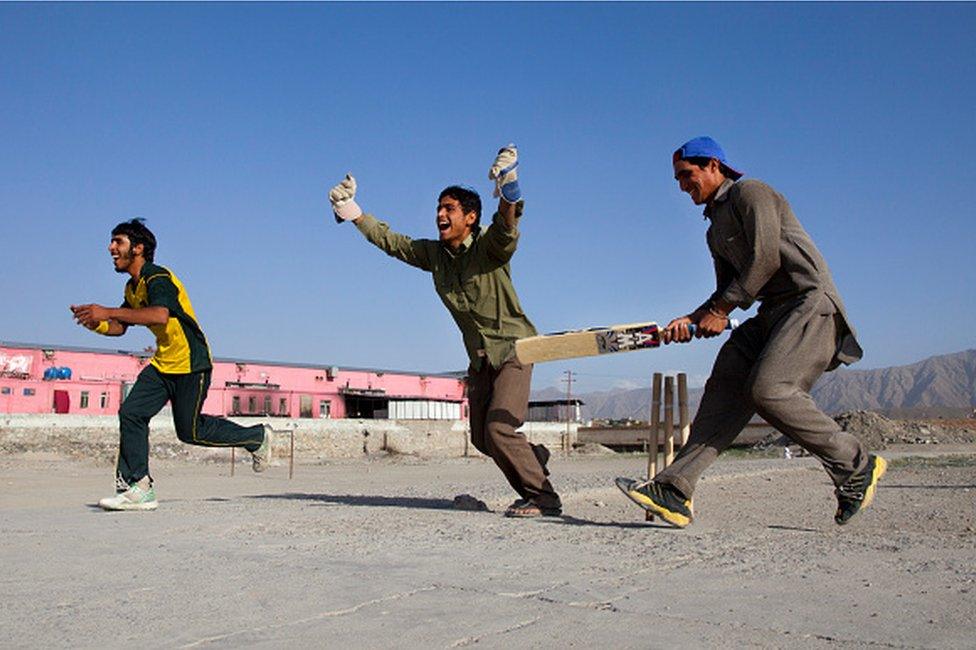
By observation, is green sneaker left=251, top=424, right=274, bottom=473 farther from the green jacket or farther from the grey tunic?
the grey tunic

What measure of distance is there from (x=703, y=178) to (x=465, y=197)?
1832 mm

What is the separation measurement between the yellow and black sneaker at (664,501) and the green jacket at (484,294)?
138 cm

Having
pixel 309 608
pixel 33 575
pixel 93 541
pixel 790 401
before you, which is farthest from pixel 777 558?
pixel 93 541

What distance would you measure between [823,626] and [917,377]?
206134 mm

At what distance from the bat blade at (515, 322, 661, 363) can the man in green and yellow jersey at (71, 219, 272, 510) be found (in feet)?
8.68

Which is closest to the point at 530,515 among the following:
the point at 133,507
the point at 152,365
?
the point at 133,507

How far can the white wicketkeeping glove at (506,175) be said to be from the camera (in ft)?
17.2

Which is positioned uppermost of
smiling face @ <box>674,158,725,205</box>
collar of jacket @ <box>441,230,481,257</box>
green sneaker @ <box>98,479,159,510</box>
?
smiling face @ <box>674,158,725,205</box>

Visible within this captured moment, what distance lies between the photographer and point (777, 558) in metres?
3.57

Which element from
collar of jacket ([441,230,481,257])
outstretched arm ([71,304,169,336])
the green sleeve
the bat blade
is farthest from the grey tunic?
outstretched arm ([71,304,169,336])

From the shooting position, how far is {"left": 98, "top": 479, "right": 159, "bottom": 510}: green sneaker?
247 inches

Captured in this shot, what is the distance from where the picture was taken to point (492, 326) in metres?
5.81

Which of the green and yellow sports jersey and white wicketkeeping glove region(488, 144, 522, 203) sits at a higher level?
white wicketkeeping glove region(488, 144, 522, 203)

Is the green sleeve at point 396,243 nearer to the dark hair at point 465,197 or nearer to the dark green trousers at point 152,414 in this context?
the dark hair at point 465,197
